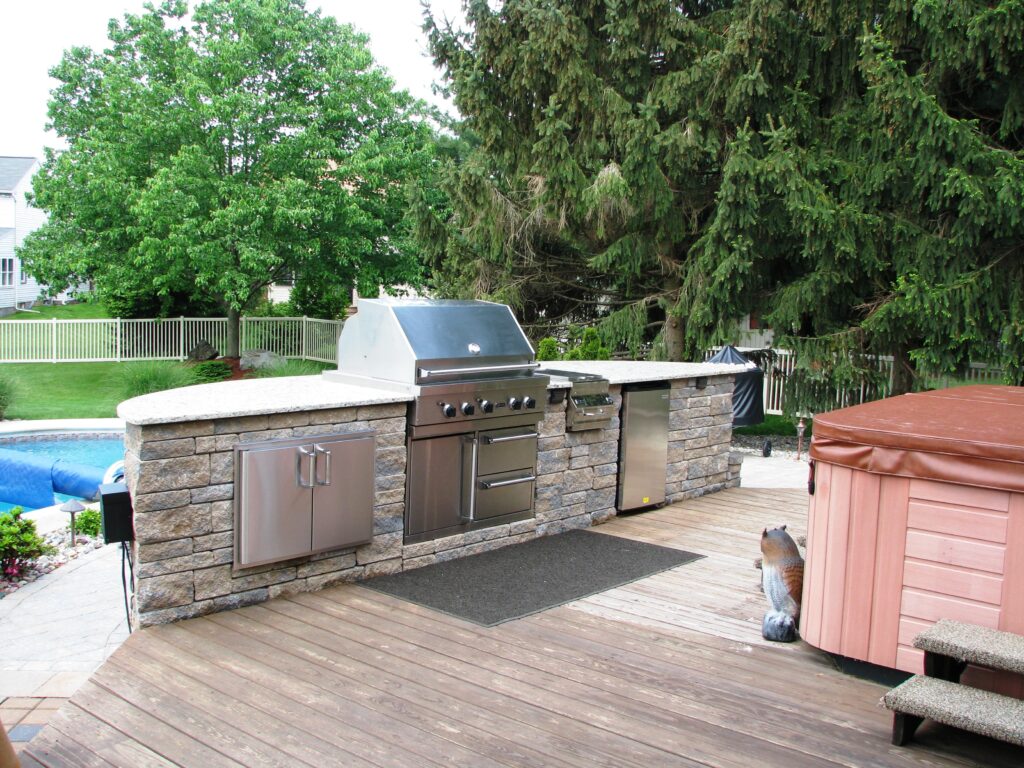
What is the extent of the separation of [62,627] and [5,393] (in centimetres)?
1108

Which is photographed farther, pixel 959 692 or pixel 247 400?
pixel 247 400

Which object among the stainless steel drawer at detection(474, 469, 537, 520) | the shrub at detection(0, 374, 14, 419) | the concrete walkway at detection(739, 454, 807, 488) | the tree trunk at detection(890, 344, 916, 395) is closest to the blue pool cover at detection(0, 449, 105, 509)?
the shrub at detection(0, 374, 14, 419)

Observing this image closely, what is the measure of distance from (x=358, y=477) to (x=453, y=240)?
35.8 feet

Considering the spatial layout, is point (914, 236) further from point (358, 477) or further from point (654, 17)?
point (358, 477)

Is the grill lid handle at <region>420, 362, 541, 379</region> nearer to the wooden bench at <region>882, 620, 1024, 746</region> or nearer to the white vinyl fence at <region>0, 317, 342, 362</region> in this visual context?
the wooden bench at <region>882, 620, 1024, 746</region>

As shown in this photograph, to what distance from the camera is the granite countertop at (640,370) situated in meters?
6.67

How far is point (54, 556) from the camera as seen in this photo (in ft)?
24.2

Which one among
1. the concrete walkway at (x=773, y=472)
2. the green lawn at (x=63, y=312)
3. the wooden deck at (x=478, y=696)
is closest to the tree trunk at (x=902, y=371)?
the concrete walkway at (x=773, y=472)

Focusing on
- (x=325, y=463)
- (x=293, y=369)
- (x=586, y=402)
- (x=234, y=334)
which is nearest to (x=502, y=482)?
(x=586, y=402)

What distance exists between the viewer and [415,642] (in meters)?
4.12

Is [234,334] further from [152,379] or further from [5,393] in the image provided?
[5,393]

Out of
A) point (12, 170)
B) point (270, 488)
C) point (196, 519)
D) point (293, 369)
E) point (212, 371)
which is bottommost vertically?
point (212, 371)

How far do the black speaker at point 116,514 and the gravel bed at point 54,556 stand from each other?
2.84m

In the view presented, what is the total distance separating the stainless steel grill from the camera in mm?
5238
